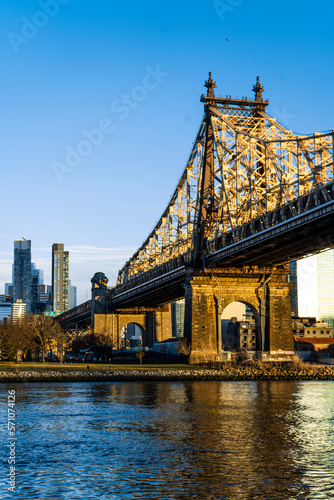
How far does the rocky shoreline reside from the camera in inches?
2478

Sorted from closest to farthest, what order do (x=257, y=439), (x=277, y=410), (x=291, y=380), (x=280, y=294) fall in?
(x=257, y=439), (x=277, y=410), (x=291, y=380), (x=280, y=294)

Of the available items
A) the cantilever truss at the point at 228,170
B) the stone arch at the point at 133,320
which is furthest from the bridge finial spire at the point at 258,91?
the stone arch at the point at 133,320

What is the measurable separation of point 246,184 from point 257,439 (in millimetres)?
40879

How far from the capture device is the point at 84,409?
39500mm

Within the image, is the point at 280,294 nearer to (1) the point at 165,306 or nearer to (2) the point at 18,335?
(2) the point at 18,335

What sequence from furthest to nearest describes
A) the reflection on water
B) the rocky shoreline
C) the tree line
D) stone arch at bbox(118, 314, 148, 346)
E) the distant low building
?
the distant low building, stone arch at bbox(118, 314, 148, 346), the tree line, the rocky shoreline, the reflection on water

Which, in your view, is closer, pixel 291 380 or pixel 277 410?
pixel 277 410

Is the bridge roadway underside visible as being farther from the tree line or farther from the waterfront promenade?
the tree line

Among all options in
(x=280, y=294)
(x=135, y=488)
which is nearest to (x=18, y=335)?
(x=280, y=294)

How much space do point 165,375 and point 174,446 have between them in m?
36.7

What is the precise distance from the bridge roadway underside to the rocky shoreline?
11.4 m

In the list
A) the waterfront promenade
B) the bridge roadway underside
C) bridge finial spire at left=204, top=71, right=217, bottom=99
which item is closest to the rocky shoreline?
the waterfront promenade

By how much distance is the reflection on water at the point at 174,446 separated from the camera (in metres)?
20.3

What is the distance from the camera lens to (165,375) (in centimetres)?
6388
